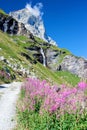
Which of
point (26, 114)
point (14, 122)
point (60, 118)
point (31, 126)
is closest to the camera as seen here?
point (60, 118)

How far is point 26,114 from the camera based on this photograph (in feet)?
53.9

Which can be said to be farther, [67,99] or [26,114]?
[26,114]

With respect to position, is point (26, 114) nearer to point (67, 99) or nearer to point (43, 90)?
point (43, 90)

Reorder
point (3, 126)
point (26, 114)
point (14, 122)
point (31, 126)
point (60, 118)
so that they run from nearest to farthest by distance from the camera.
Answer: point (60, 118)
point (31, 126)
point (26, 114)
point (3, 126)
point (14, 122)

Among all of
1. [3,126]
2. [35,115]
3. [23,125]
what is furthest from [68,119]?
[3,126]

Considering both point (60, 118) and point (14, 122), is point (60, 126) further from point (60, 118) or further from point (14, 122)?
point (14, 122)

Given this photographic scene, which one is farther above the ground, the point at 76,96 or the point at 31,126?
the point at 76,96

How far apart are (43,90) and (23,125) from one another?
231cm

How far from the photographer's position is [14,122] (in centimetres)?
1952

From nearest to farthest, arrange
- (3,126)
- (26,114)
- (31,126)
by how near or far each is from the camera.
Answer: (31,126) → (26,114) → (3,126)

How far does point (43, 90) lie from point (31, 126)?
2518 mm

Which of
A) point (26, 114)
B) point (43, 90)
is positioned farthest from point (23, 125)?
point (43, 90)

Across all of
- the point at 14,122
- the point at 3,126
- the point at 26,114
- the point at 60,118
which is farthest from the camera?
the point at 14,122

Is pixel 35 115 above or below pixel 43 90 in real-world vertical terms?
below
